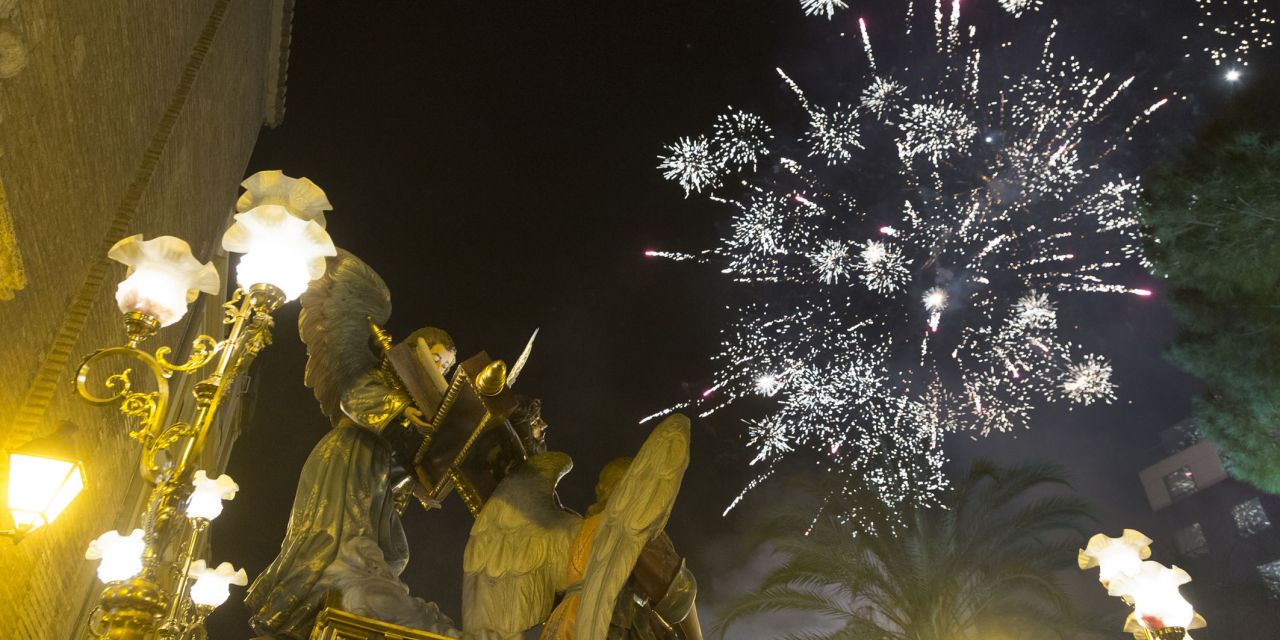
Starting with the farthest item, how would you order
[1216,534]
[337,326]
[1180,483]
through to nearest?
1. [1180,483]
2. [1216,534]
3. [337,326]

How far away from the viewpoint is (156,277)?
4.23 metres

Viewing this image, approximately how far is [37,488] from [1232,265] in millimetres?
15391

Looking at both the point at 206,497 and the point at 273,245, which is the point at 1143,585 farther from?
the point at 206,497

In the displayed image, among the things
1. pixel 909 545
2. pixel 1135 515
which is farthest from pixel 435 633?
pixel 1135 515

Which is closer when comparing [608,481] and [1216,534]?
[608,481]

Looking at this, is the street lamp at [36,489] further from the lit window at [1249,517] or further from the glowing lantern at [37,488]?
the lit window at [1249,517]

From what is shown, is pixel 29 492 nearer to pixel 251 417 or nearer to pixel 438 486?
pixel 438 486

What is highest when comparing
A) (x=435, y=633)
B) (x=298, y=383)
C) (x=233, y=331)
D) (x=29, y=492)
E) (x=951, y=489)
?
(x=298, y=383)

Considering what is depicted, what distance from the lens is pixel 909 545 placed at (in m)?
13.5

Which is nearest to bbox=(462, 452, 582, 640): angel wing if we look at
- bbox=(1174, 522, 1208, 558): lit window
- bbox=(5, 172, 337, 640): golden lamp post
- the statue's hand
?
the statue's hand

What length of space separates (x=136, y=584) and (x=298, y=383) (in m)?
13.7

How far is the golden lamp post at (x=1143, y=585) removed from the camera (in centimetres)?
675

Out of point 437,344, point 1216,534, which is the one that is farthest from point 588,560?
point 1216,534

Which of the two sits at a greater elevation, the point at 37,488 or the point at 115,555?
the point at 115,555
